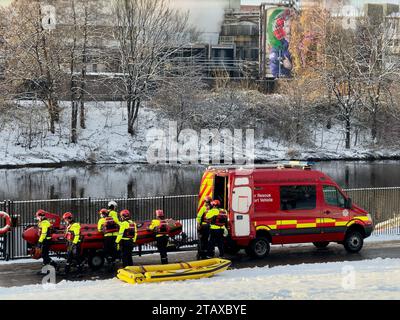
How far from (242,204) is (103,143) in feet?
134

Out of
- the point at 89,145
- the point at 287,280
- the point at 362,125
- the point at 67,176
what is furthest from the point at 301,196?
the point at 362,125

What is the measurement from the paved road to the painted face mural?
→ 55581 mm

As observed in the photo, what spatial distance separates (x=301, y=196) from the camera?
63.7 ft

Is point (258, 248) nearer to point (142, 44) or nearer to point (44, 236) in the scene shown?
point (44, 236)

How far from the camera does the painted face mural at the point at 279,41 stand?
7619 cm

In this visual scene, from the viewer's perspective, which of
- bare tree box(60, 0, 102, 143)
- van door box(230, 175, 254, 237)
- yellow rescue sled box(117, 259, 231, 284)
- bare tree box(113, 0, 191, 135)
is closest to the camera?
yellow rescue sled box(117, 259, 231, 284)

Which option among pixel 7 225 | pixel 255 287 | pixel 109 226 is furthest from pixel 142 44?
pixel 255 287

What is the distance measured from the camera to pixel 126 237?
1712 centimetres

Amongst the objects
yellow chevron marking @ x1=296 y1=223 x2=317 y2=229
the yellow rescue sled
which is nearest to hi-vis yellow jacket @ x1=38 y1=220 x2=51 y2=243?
the yellow rescue sled

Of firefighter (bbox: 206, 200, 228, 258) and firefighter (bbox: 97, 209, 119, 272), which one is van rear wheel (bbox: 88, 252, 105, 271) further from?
firefighter (bbox: 206, 200, 228, 258)

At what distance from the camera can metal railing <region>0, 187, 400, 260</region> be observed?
2183 centimetres

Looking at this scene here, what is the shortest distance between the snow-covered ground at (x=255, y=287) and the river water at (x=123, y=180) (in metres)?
21.0
